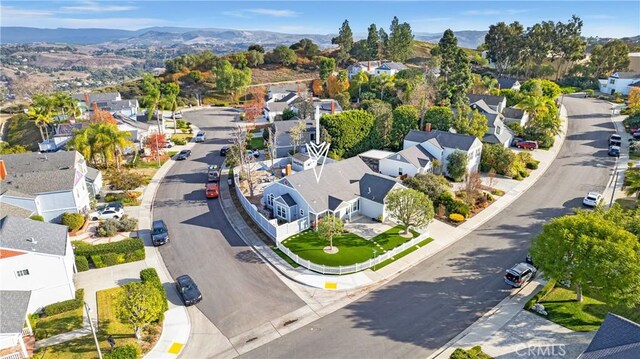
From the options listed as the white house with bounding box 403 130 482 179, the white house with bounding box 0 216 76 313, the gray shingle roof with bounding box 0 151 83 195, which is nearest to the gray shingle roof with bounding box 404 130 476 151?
the white house with bounding box 403 130 482 179

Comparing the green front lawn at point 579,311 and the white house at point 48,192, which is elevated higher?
the white house at point 48,192

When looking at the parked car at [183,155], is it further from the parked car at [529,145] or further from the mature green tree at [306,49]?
the mature green tree at [306,49]

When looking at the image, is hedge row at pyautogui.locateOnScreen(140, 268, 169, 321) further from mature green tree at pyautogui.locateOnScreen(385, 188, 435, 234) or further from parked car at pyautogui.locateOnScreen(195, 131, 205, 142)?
parked car at pyautogui.locateOnScreen(195, 131, 205, 142)

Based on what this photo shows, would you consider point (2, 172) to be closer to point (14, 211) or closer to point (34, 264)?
point (14, 211)

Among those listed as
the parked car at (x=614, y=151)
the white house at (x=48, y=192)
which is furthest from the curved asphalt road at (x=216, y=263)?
the parked car at (x=614, y=151)

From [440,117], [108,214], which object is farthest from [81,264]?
[440,117]

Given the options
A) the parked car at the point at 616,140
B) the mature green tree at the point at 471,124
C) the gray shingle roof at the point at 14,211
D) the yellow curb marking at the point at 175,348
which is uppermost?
the mature green tree at the point at 471,124

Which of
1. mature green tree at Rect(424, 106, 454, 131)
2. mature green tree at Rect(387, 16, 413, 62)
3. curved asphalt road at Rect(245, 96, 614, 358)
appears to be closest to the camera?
curved asphalt road at Rect(245, 96, 614, 358)
